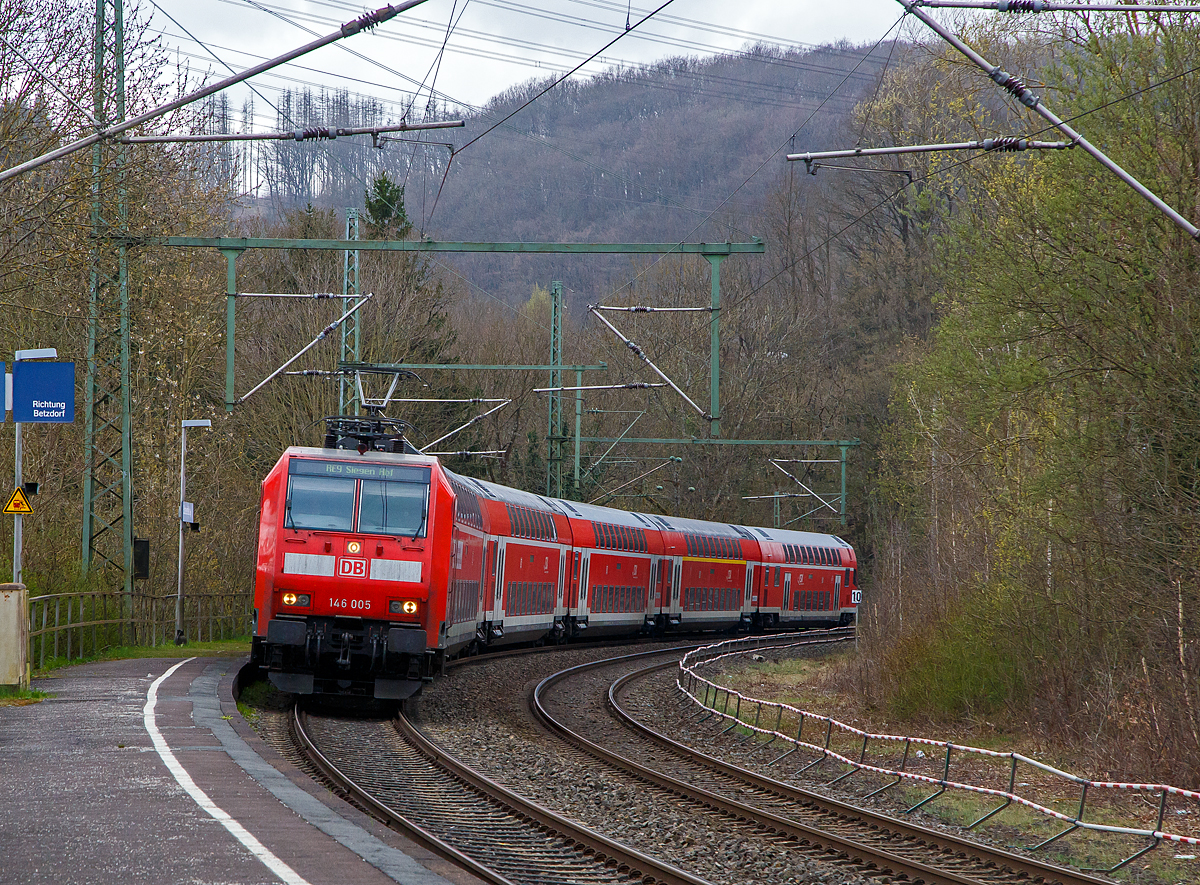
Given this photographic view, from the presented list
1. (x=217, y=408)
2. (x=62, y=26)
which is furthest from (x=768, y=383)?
(x=62, y=26)

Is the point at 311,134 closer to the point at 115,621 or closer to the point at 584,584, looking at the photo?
the point at 115,621

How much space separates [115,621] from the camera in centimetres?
2428

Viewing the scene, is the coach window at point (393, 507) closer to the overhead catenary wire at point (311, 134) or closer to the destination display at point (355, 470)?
the destination display at point (355, 470)

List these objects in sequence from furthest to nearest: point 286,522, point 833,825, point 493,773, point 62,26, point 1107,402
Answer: point 62,26 < point 286,522 < point 1107,402 < point 493,773 < point 833,825

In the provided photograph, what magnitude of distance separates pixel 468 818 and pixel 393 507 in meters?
7.00

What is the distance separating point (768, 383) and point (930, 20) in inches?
1644

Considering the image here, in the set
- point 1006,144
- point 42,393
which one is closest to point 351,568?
point 42,393

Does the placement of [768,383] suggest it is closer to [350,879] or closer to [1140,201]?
[1140,201]

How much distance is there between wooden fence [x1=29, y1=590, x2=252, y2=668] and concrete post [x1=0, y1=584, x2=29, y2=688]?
370cm

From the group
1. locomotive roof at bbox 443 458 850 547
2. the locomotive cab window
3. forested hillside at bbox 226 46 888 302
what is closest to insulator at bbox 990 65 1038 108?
the locomotive cab window

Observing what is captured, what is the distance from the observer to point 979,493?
26859 mm

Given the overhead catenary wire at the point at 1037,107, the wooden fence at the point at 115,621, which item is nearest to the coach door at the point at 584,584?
the wooden fence at the point at 115,621

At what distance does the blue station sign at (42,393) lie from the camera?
1694 centimetres

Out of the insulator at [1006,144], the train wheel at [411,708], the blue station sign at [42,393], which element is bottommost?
the train wheel at [411,708]
